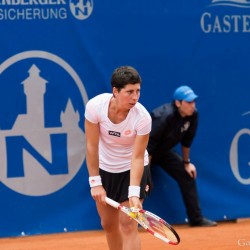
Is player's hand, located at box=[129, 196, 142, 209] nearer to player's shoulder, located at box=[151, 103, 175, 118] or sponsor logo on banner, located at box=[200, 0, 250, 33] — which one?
player's shoulder, located at box=[151, 103, 175, 118]

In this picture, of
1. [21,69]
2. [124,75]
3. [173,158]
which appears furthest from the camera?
[173,158]

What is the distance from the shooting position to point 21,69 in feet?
22.0

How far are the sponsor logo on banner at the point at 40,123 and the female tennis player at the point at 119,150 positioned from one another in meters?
1.60

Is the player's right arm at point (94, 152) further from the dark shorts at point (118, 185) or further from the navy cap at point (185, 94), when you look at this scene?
the navy cap at point (185, 94)

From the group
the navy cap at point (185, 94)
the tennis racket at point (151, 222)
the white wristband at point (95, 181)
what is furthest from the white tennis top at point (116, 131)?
the navy cap at point (185, 94)

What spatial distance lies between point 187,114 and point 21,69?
4.94 ft

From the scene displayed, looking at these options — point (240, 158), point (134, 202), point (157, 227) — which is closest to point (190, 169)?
point (240, 158)

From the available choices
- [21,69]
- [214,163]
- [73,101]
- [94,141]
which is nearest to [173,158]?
[214,163]

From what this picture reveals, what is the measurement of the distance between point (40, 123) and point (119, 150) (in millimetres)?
1770

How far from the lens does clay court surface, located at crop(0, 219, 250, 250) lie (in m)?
6.45

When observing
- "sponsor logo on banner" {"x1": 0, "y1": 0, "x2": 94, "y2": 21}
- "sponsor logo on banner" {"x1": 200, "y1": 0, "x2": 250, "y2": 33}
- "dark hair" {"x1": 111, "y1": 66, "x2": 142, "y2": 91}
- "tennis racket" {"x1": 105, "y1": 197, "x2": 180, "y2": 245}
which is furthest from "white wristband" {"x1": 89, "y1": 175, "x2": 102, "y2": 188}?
"sponsor logo on banner" {"x1": 200, "y1": 0, "x2": 250, "y2": 33}

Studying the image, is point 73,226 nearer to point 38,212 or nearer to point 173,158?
point 38,212

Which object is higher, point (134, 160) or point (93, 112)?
point (93, 112)

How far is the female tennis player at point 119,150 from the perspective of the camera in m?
4.87
